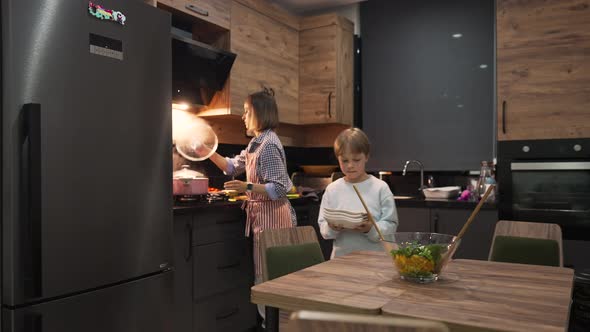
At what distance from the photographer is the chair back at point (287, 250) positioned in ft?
6.22

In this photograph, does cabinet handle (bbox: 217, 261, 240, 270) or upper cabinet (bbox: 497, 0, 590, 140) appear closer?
cabinet handle (bbox: 217, 261, 240, 270)

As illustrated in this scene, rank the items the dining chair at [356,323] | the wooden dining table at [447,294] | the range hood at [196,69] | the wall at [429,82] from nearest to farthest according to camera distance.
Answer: the dining chair at [356,323] < the wooden dining table at [447,294] < the range hood at [196,69] < the wall at [429,82]

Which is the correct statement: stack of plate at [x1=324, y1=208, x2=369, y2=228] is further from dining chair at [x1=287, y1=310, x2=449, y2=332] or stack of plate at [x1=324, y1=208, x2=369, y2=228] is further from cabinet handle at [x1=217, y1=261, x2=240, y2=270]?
dining chair at [x1=287, y1=310, x2=449, y2=332]

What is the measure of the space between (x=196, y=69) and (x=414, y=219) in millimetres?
1703

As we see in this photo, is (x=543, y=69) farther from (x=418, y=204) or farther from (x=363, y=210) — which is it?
(x=363, y=210)

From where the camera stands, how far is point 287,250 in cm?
196

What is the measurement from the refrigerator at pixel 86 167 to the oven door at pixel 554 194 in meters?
2.16

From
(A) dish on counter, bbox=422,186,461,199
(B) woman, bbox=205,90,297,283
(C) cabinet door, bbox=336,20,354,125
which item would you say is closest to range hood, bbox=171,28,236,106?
(B) woman, bbox=205,90,297,283

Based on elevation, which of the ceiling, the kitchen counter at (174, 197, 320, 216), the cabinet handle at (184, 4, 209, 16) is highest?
the ceiling

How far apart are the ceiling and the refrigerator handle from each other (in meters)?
2.74

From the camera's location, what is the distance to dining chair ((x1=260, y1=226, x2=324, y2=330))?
6.21ft

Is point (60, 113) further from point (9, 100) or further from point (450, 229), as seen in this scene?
point (450, 229)

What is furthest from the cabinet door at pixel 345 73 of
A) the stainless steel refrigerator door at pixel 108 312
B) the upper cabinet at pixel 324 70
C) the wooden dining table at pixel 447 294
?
the wooden dining table at pixel 447 294

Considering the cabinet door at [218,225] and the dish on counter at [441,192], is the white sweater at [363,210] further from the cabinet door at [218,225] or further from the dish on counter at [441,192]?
the dish on counter at [441,192]
